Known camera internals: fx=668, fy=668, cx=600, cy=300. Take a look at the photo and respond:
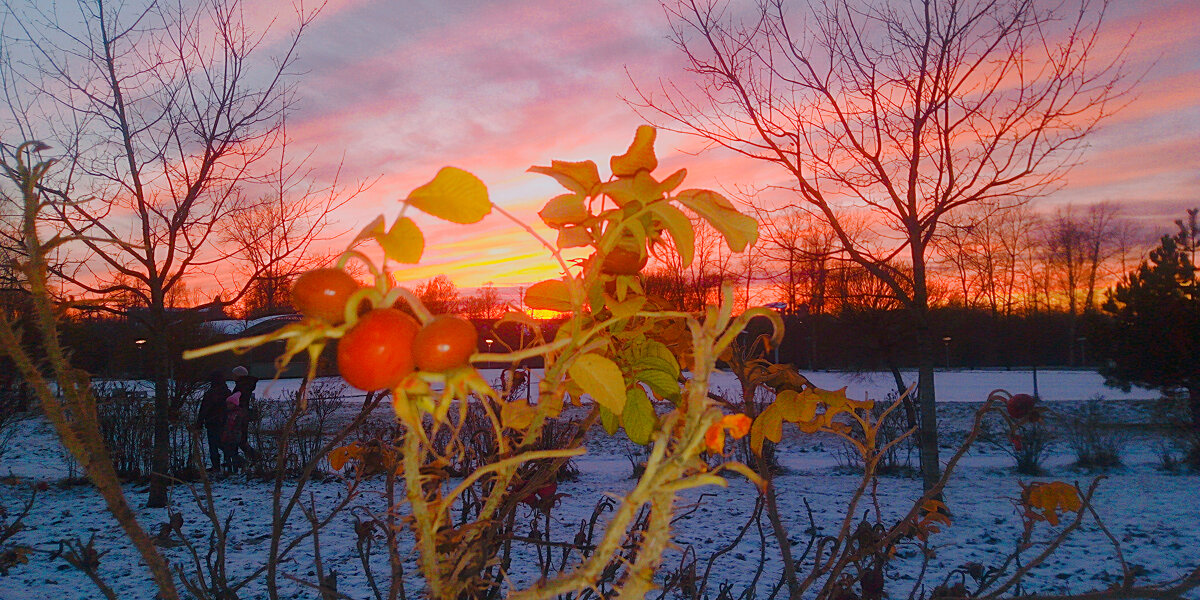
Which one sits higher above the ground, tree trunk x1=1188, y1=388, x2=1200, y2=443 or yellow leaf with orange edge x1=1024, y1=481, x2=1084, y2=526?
yellow leaf with orange edge x1=1024, y1=481, x2=1084, y2=526

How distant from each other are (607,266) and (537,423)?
16cm

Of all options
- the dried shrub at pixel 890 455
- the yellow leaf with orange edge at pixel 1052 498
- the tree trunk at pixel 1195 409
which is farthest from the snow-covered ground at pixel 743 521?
the yellow leaf with orange edge at pixel 1052 498

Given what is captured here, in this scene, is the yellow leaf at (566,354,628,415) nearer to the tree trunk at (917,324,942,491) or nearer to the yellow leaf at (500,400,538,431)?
the yellow leaf at (500,400,538,431)

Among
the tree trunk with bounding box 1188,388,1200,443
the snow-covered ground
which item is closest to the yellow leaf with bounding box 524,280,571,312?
the snow-covered ground

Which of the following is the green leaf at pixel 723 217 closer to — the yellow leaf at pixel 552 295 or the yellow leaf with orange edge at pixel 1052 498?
the yellow leaf at pixel 552 295

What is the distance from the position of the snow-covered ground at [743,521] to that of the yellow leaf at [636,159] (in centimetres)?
226

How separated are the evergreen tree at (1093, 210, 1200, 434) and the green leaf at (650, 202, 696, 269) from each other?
9.63m

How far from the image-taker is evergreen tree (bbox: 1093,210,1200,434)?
7957 mm

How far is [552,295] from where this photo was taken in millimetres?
592

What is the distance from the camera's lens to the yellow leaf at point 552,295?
589 mm

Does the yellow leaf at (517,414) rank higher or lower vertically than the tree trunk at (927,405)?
higher

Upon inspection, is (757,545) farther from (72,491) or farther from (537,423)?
(72,491)

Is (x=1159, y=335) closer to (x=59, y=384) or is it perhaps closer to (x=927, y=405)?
(x=927, y=405)

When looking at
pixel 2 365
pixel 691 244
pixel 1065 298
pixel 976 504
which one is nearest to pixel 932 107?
pixel 976 504
